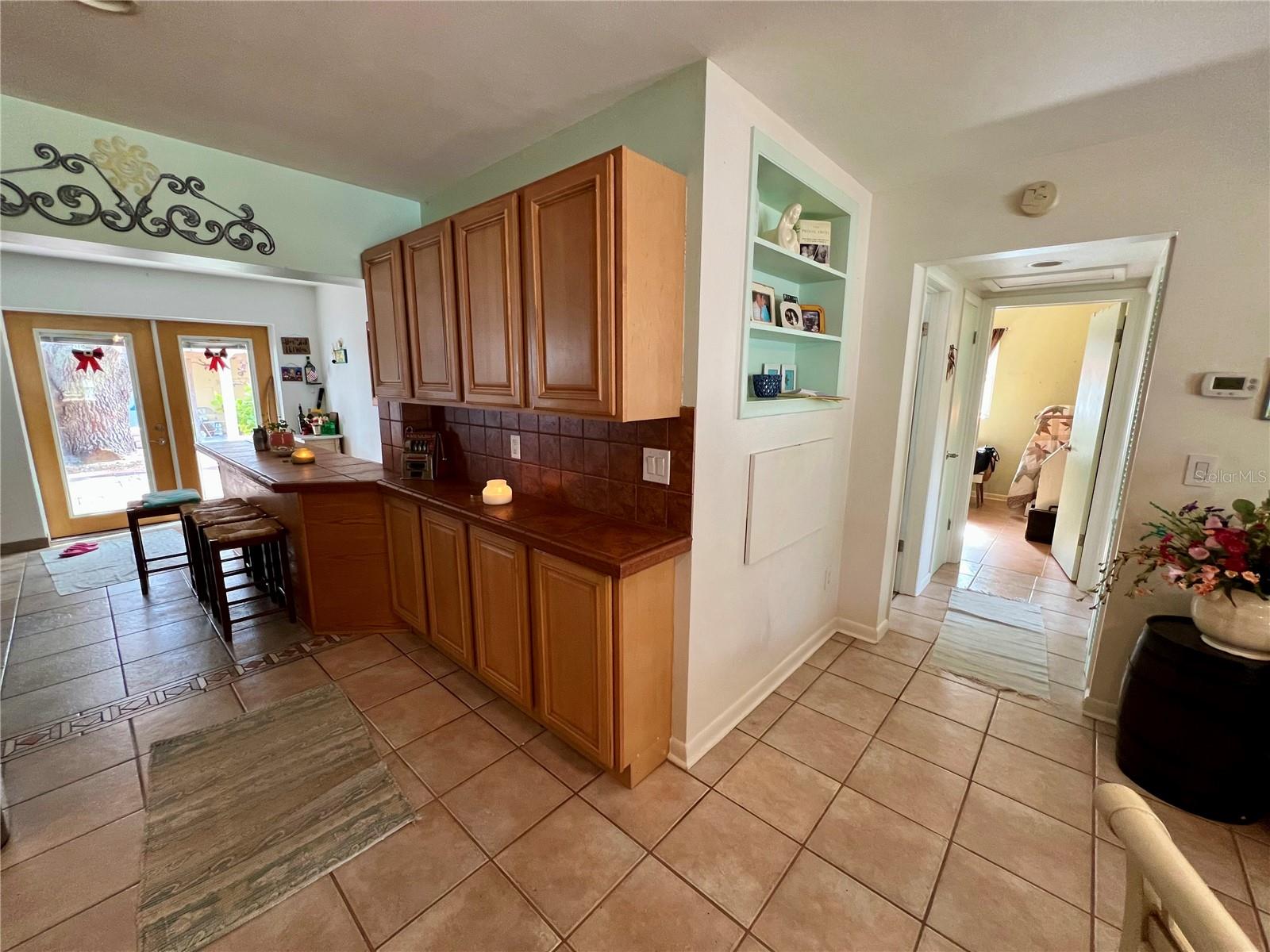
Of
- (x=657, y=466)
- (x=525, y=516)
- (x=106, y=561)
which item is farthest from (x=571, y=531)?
(x=106, y=561)

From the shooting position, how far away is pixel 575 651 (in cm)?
186

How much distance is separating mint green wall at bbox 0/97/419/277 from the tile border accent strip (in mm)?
2036

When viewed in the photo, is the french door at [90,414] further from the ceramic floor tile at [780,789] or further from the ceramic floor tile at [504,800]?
the ceramic floor tile at [780,789]

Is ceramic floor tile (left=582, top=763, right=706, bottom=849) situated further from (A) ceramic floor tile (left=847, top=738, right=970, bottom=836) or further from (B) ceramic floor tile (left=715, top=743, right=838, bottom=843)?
(A) ceramic floor tile (left=847, top=738, right=970, bottom=836)

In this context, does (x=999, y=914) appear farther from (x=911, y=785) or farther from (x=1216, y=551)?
(x=1216, y=551)

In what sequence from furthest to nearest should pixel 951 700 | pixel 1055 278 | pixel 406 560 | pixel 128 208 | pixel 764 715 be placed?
1. pixel 1055 278
2. pixel 406 560
3. pixel 951 700
4. pixel 764 715
5. pixel 128 208

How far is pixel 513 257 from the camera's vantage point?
190 centimetres

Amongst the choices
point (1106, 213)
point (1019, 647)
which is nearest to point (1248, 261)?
point (1106, 213)

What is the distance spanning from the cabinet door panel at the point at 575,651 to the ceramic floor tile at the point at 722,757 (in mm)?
404

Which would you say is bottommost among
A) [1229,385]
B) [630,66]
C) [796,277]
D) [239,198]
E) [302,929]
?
[302,929]

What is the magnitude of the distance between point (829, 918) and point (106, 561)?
18.5 feet

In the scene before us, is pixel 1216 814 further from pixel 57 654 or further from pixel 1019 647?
pixel 57 654

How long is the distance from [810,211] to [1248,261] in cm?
163

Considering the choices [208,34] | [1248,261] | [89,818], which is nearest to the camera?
[208,34]
